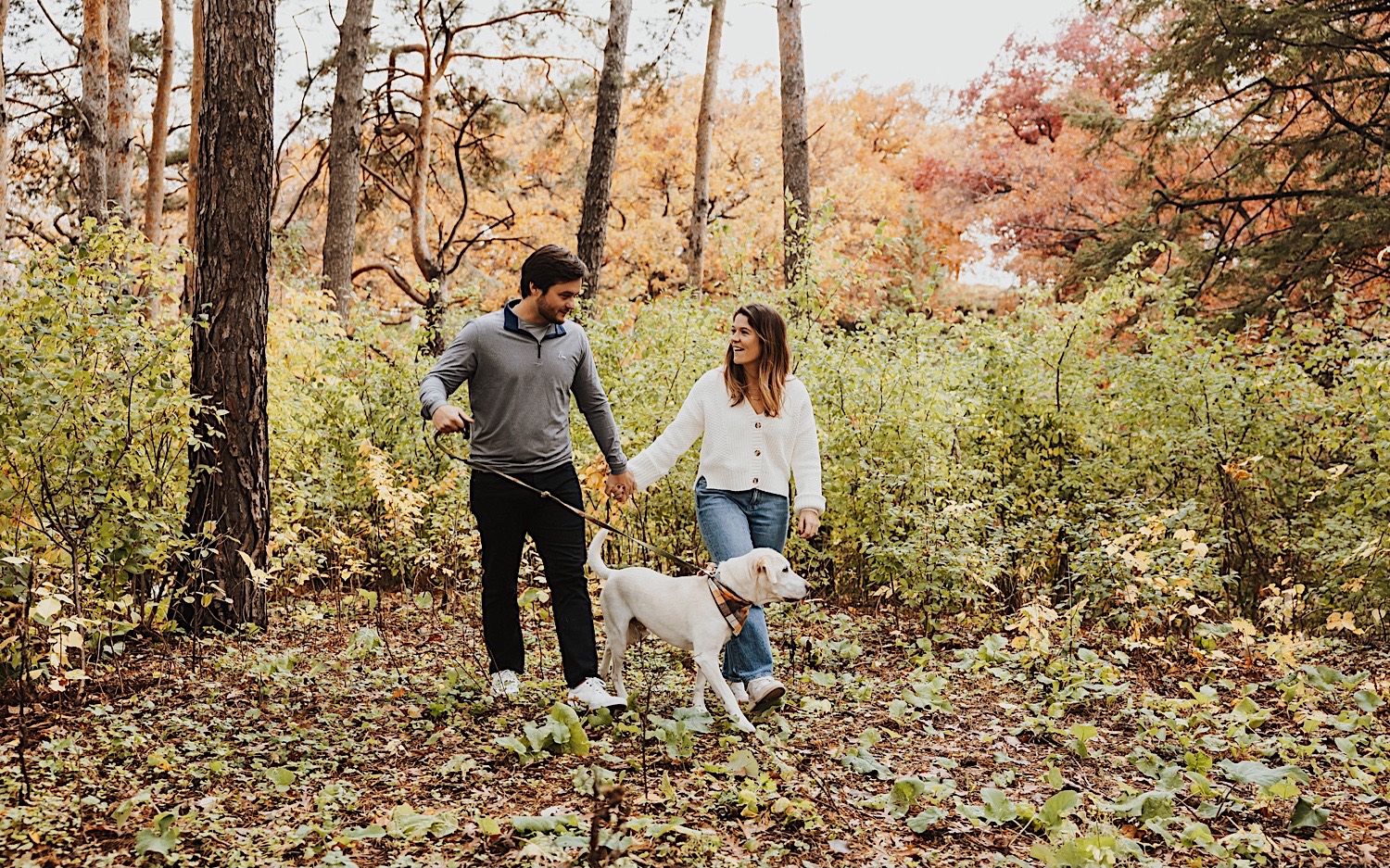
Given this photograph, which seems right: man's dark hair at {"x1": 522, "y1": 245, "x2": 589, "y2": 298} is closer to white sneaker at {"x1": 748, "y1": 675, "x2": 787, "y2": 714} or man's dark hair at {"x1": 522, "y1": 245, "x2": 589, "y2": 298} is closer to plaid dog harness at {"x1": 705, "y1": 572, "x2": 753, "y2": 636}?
plaid dog harness at {"x1": 705, "y1": 572, "x2": 753, "y2": 636}

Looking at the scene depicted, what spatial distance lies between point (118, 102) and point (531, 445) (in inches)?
420

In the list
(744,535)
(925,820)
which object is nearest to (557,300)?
(744,535)

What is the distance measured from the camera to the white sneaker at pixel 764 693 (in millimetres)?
4812

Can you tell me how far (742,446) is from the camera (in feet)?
16.4

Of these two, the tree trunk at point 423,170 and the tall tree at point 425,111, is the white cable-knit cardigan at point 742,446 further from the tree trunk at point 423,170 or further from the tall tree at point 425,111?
the tree trunk at point 423,170

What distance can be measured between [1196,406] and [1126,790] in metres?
4.52

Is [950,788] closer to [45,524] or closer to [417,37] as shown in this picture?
[45,524]

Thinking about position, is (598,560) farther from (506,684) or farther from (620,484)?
(506,684)

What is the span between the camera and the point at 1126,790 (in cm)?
395

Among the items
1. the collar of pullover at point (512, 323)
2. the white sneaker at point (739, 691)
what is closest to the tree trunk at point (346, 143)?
the collar of pullover at point (512, 323)

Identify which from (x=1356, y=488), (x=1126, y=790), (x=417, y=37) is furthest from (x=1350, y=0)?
(x=417, y=37)

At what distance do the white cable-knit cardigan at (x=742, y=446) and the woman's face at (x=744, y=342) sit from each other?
181mm

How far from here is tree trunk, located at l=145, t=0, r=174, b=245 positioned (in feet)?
48.3

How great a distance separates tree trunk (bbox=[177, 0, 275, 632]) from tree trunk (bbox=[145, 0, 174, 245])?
9.37 m
